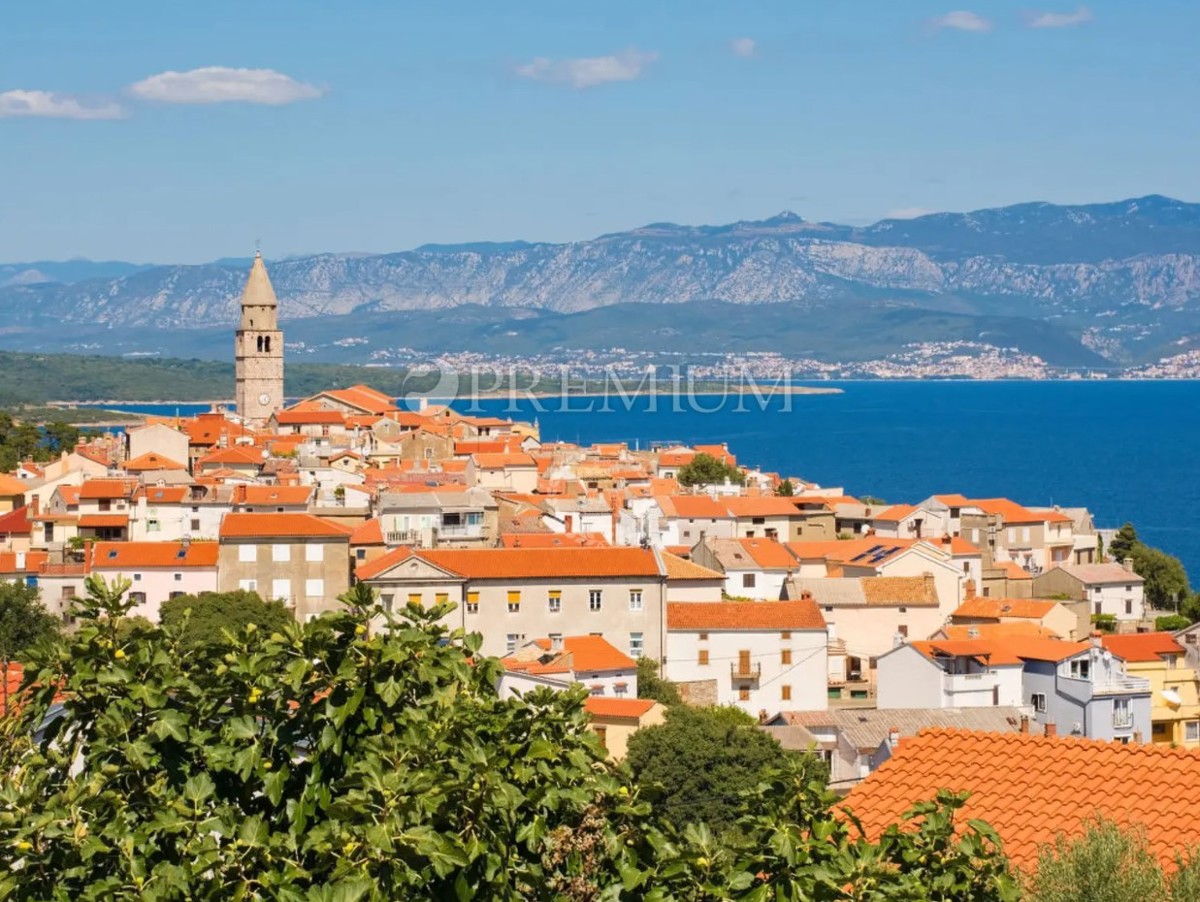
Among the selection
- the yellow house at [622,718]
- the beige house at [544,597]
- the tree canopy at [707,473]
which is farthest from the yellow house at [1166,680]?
the tree canopy at [707,473]

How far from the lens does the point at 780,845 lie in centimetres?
598

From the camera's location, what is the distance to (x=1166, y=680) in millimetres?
33688

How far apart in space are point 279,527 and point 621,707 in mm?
14730

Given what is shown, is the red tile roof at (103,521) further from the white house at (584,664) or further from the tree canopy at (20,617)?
the white house at (584,664)

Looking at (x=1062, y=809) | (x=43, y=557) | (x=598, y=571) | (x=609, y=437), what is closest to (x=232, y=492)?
(x=43, y=557)

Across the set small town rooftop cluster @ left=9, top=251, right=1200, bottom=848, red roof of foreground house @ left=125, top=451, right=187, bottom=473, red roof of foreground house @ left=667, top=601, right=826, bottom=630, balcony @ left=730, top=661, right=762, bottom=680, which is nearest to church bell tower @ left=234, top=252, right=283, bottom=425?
small town rooftop cluster @ left=9, top=251, right=1200, bottom=848

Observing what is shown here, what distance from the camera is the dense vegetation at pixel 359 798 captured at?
583 cm

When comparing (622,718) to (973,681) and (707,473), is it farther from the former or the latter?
(707,473)

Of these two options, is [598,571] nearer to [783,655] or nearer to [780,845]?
[783,655]

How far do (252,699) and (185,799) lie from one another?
0.47m

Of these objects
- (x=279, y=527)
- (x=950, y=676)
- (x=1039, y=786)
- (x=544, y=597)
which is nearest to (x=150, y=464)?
(x=279, y=527)

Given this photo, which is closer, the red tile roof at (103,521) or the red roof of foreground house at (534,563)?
the red roof of foreground house at (534,563)

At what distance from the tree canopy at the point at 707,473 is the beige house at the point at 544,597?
34947mm

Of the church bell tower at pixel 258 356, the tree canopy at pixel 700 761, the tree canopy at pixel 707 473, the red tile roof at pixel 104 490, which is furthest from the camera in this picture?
the church bell tower at pixel 258 356
